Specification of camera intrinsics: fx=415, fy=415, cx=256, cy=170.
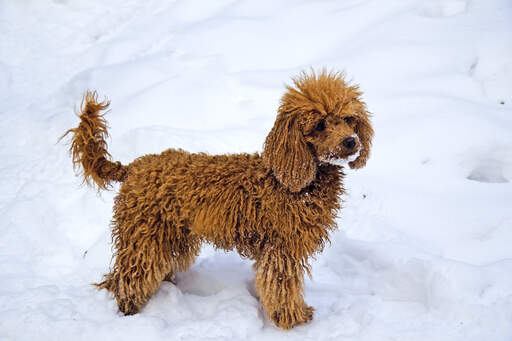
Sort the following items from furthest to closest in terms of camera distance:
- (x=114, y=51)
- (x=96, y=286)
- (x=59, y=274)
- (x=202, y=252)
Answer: (x=114, y=51) → (x=202, y=252) → (x=59, y=274) → (x=96, y=286)

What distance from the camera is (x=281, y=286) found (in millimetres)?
2670

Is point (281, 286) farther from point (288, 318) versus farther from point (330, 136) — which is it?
point (330, 136)

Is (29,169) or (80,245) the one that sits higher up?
(29,169)

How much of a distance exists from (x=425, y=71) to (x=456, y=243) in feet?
8.23

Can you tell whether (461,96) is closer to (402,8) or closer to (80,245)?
(402,8)

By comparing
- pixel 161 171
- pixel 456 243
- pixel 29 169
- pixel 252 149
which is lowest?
pixel 456 243

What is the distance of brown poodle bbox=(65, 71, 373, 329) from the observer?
2.49 m

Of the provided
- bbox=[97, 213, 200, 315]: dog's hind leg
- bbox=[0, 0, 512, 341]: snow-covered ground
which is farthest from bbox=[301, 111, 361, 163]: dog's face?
bbox=[97, 213, 200, 315]: dog's hind leg

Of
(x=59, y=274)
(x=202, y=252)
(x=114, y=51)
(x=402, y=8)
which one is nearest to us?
(x=59, y=274)

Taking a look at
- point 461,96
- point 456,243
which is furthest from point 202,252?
point 461,96

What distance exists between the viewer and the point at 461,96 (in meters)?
4.66

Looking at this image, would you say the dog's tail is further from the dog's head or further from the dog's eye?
the dog's eye

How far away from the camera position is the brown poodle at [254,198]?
98.0 inches

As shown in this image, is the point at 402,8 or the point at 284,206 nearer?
the point at 284,206
